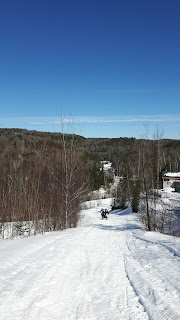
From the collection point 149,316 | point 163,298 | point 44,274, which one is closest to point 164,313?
point 149,316

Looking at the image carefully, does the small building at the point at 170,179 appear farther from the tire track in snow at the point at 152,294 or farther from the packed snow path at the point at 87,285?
the tire track in snow at the point at 152,294

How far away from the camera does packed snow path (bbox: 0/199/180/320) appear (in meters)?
4.10

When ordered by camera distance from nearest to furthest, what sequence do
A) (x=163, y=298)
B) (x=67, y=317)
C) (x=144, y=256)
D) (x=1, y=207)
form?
(x=67, y=317)
(x=163, y=298)
(x=144, y=256)
(x=1, y=207)

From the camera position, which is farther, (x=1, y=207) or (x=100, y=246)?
(x=1, y=207)

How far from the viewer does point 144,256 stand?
835 cm

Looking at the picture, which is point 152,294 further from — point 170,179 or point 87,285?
point 170,179

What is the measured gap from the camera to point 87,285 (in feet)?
17.7

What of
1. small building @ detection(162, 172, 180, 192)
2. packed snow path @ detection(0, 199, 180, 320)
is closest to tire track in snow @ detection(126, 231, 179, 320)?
packed snow path @ detection(0, 199, 180, 320)

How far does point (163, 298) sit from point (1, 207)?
15.6 meters

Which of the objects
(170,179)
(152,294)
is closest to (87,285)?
(152,294)

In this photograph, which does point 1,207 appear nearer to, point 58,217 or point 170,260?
point 58,217

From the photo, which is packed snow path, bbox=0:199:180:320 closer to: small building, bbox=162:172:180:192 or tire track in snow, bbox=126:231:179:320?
tire track in snow, bbox=126:231:179:320

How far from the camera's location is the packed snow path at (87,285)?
410 cm

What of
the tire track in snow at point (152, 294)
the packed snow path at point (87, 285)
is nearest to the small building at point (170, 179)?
the packed snow path at point (87, 285)
